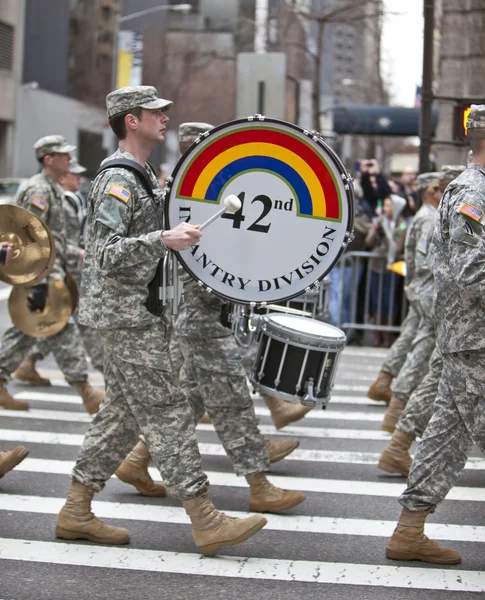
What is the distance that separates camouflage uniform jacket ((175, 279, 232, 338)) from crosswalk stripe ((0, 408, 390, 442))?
2471mm

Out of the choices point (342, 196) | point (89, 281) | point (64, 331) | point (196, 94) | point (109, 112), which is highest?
point (196, 94)

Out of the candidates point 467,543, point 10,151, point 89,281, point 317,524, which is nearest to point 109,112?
point 89,281

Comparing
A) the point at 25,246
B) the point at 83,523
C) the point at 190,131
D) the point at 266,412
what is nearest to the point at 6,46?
the point at 266,412

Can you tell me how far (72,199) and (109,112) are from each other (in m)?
4.24

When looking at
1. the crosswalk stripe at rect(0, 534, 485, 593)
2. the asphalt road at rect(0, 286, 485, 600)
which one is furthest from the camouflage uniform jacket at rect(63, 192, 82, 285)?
the crosswalk stripe at rect(0, 534, 485, 593)

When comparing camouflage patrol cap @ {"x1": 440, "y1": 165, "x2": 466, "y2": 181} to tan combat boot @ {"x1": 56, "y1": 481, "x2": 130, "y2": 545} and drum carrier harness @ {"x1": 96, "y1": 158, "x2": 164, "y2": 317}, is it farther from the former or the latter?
tan combat boot @ {"x1": 56, "y1": 481, "x2": 130, "y2": 545}

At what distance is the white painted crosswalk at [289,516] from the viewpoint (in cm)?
493

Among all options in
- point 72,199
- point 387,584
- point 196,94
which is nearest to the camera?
point 387,584

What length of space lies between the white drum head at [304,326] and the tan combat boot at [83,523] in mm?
1359

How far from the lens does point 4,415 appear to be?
28.3ft

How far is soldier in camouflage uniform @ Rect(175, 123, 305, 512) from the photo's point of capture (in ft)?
19.2

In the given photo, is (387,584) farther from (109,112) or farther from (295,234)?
(109,112)

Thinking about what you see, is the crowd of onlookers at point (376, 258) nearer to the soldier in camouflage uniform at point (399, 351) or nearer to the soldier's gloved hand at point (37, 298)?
the soldier in camouflage uniform at point (399, 351)

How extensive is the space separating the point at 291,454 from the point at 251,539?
2.19 m
